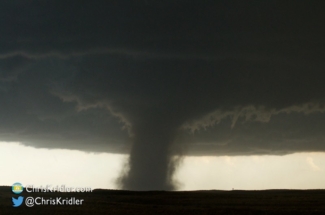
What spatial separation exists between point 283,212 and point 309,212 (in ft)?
13.5

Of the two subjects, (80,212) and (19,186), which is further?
(19,186)

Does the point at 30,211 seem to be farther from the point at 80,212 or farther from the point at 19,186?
the point at 19,186

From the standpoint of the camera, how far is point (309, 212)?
7700cm

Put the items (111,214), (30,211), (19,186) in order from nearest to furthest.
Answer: (111,214) → (30,211) → (19,186)

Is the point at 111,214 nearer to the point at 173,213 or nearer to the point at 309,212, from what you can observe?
the point at 173,213

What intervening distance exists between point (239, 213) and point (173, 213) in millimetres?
11347

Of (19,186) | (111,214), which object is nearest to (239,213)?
(111,214)

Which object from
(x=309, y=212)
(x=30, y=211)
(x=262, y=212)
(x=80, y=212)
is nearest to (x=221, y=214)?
(x=262, y=212)

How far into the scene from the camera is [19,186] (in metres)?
103

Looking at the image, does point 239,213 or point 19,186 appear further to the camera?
point 19,186

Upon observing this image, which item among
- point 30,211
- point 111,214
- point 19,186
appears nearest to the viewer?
point 111,214

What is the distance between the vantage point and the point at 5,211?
75625 millimetres

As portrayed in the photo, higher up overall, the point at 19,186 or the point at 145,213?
the point at 19,186

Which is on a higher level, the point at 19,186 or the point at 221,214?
the point at 19,186
